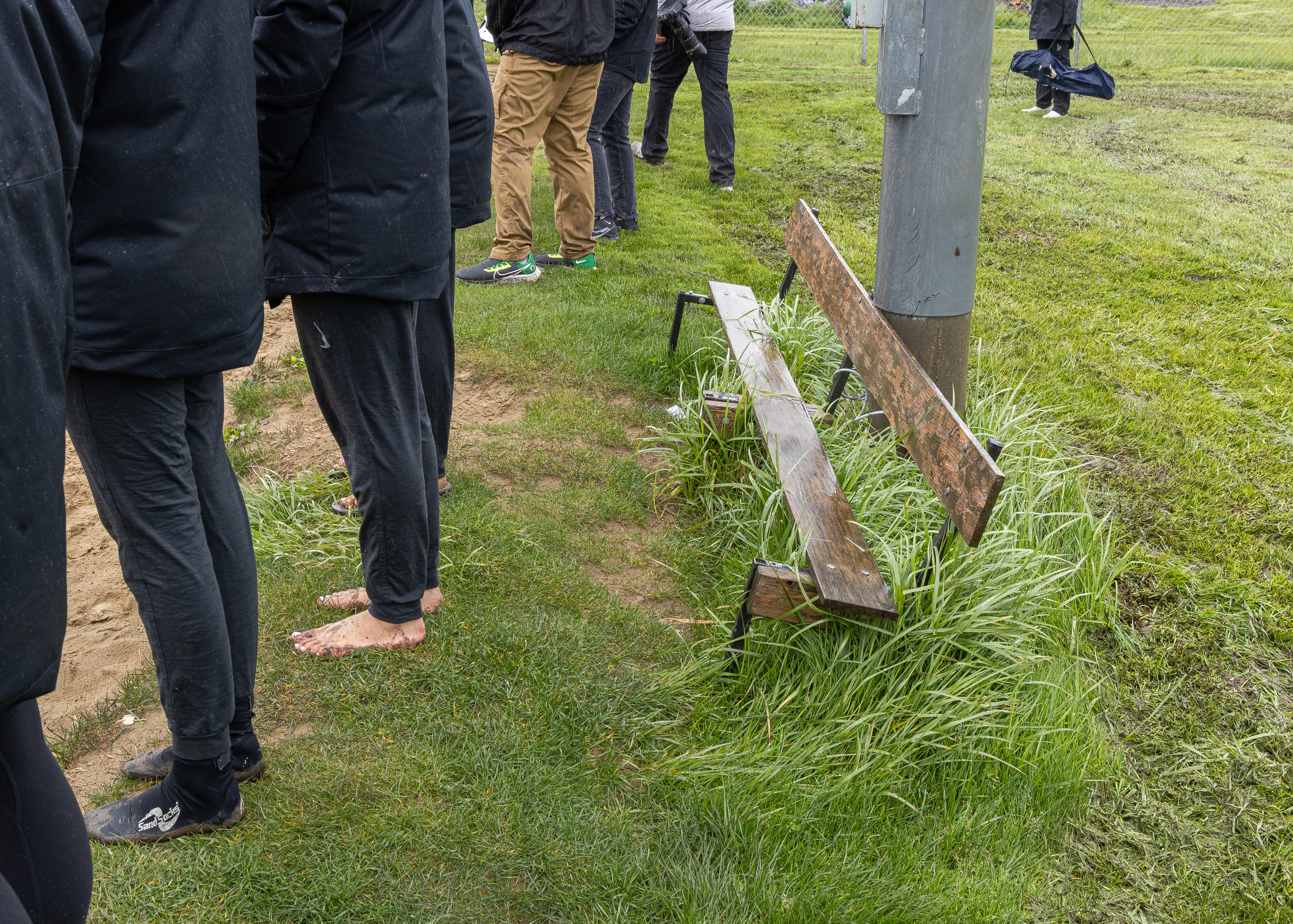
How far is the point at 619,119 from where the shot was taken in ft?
20.8

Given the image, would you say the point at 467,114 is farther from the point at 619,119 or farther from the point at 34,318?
the point at 619,119

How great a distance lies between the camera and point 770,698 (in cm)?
258

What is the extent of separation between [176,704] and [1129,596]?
2.73 meters

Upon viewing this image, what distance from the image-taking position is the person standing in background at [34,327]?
1.12 meters

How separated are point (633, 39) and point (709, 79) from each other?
159cm

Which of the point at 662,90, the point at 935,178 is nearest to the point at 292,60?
the point at 935,178

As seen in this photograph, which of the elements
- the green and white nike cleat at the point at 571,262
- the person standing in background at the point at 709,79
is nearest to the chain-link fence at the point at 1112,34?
the person standing in background at the point at 709,79

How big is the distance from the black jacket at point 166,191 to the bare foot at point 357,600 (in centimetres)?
120

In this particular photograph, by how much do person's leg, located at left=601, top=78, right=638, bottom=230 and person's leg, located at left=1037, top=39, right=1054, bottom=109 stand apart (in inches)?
275

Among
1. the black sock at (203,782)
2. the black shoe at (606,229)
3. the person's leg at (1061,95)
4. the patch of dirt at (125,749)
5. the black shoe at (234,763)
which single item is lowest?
the patch of dirt at (125,749)

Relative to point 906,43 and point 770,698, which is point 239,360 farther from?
point 906,43

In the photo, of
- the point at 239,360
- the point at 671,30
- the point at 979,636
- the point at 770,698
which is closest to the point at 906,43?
the point at 979,636

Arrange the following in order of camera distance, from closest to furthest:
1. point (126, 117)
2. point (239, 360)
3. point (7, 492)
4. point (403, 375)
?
1. point (7, 492)
2. point (126, 117)
3. point (239, 360)
4. point (403, 375)

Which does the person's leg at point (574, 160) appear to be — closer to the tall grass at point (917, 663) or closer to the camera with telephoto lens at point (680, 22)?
the camera with telephoto lens at point (680, 22)
